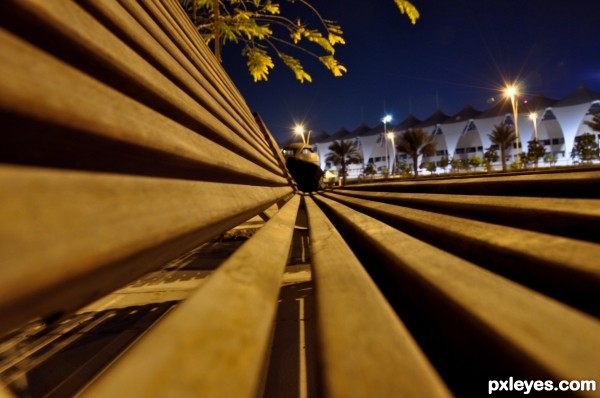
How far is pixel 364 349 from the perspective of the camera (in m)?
0.44

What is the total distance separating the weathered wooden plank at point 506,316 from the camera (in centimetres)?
38

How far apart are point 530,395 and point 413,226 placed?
83cm

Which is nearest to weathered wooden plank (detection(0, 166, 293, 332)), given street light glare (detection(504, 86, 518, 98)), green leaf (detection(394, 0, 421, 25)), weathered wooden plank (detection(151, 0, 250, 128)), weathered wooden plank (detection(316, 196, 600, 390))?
weathered wooden plank (detection(316, 196, 600, 390))

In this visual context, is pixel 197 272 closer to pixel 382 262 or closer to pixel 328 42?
pixel 328 42

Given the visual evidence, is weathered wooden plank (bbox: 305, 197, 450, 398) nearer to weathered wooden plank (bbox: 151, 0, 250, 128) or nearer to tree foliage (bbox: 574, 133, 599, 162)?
weathered wooden plank (bbox: 151, 0, 250, 128)

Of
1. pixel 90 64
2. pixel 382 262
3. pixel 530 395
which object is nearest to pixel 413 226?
pixel 382 262

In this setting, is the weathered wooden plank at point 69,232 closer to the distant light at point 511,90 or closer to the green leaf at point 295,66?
the green leaf at point 295,66

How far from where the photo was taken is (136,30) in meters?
0.90

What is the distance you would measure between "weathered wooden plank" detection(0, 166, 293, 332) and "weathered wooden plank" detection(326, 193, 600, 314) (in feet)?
2.40

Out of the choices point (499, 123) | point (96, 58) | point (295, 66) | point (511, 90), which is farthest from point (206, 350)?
point (499, 123)

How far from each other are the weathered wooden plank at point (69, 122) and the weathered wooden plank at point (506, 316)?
62 centimetres

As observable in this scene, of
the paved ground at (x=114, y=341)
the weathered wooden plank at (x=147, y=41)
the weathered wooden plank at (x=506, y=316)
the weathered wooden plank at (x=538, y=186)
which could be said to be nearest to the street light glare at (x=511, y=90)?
the paved ground at (x=114, y=341)

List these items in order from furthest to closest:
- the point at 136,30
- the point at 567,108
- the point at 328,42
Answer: the point at 567,108 → the point at 328,42 → the point at 136,30

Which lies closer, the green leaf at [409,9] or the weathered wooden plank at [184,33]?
the weathered wooden plank at [184,33]
